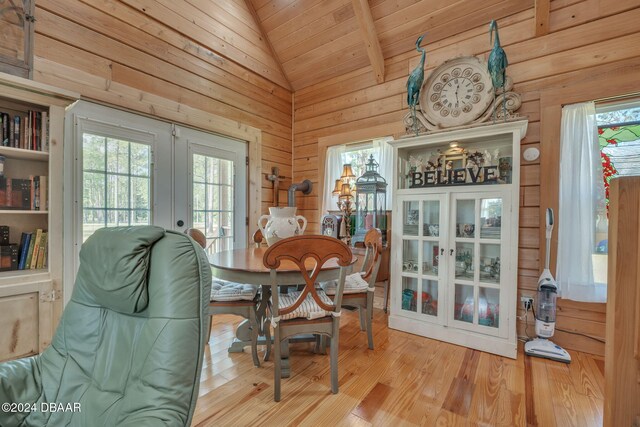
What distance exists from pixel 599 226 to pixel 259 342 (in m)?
2.75

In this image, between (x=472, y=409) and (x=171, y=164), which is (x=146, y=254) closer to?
(x=472, y=409)

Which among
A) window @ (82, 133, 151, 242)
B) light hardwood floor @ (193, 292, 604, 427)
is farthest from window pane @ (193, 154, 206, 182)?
light hardwood floor @ (193, 292, 604, 427)

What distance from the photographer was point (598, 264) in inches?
85.6

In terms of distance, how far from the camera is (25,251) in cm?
185

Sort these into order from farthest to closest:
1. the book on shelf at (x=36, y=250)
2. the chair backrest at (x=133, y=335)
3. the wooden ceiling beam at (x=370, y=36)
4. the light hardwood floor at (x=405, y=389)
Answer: the wooden ceiling beam at (x=370, y=36) → the book on shelf at (x=36, y=250) → the light hardwood floor at (x=405, y=389) → the chair backrest at (x=133, y=335)

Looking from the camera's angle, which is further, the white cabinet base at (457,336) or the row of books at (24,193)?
the white cabinet base at (457,336)

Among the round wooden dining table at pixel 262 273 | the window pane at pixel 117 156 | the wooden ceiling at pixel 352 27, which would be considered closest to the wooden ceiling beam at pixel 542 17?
the wooden ceiling at pixel 352 27

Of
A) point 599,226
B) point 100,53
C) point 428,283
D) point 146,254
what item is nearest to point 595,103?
point 599,226

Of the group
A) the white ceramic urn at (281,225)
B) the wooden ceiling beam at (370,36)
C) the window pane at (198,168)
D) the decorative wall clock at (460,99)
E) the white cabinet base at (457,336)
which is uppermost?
the wooden ceiling beam at (370,36)

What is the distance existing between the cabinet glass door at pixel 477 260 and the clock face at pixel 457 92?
31.5 inches

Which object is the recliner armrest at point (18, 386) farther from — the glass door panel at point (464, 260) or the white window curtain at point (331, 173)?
the white window curtain at point (331, 173)

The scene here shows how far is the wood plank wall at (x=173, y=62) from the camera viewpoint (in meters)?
2.19

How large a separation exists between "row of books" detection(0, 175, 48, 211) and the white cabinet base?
2.91m

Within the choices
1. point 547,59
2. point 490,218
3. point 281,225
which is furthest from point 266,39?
point 490,218
